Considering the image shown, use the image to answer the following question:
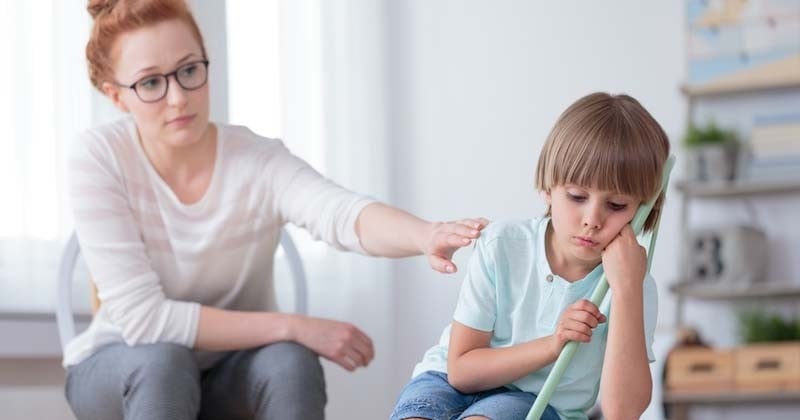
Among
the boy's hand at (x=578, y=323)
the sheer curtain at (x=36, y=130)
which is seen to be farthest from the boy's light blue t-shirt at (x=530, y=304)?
the sheer curtain at (x=36, y=130)

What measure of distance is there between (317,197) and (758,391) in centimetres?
227

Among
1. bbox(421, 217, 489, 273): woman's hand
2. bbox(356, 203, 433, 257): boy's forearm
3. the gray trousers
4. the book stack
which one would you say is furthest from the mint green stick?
the book stack

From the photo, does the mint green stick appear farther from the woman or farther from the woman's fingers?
the woman

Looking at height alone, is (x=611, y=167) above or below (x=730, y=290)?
above

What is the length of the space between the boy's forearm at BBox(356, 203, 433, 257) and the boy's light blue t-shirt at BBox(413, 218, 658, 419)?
0.24m

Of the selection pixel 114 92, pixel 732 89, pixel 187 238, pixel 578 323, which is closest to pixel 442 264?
pixel 578 323

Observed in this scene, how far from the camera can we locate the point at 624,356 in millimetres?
1447

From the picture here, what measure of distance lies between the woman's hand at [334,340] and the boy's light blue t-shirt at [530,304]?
0.47 metres

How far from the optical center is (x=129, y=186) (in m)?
2.08

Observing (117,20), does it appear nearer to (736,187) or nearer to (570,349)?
(570,349)

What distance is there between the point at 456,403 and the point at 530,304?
0.16 metres

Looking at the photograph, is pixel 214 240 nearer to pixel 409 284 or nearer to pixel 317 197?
pixel 317 197

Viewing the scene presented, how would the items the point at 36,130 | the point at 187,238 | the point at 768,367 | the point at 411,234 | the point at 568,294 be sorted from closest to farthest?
1. the point at 568,294
2. the point at 411,234
3. the point at 187,238
4. the point at 36,130
5. the point at 768,367

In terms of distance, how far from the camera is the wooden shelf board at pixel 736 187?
3891mm
